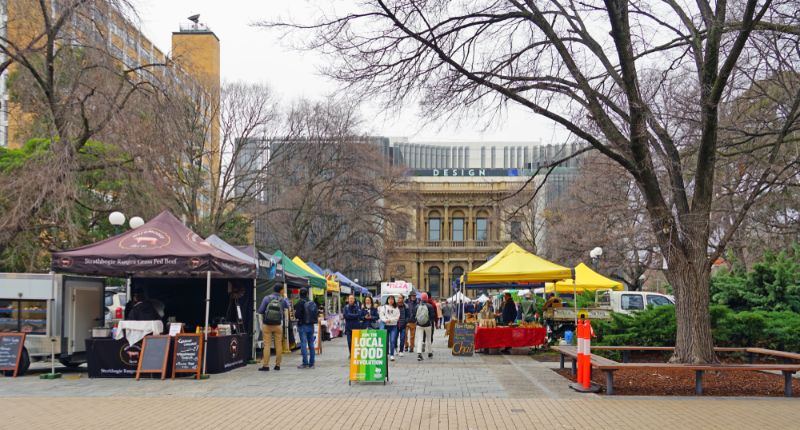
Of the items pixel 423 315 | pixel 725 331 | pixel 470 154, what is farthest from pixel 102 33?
pixel 470 154

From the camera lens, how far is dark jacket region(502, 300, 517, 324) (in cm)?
2620

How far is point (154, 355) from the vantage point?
15672mm

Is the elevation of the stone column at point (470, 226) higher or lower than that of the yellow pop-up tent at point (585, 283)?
higher

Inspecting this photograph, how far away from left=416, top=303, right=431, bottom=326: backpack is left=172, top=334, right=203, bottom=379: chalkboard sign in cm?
677

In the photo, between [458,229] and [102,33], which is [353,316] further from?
[458,229]

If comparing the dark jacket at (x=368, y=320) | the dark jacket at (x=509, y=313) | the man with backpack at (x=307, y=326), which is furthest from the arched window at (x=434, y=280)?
the man with backpack at (x=307, y=326)

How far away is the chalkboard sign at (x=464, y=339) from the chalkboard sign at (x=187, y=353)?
8589 millimetres

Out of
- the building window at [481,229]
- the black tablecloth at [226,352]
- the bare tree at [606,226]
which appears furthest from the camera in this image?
the building window at [481,229]

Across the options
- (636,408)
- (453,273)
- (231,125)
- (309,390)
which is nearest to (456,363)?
(309,390)

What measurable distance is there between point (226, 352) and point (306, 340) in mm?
1825

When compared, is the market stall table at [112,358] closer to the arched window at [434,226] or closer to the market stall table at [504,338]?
the market stall table at [504,338]

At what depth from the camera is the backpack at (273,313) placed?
16.9 metres

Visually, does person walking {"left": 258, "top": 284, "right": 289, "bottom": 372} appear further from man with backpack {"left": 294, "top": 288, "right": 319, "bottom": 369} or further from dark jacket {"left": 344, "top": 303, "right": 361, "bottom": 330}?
dark jacket {"left": 344, "top": 303, "right": 361, "bottom": 330}

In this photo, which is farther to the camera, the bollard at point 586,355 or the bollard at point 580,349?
the bollard at point 580,349
